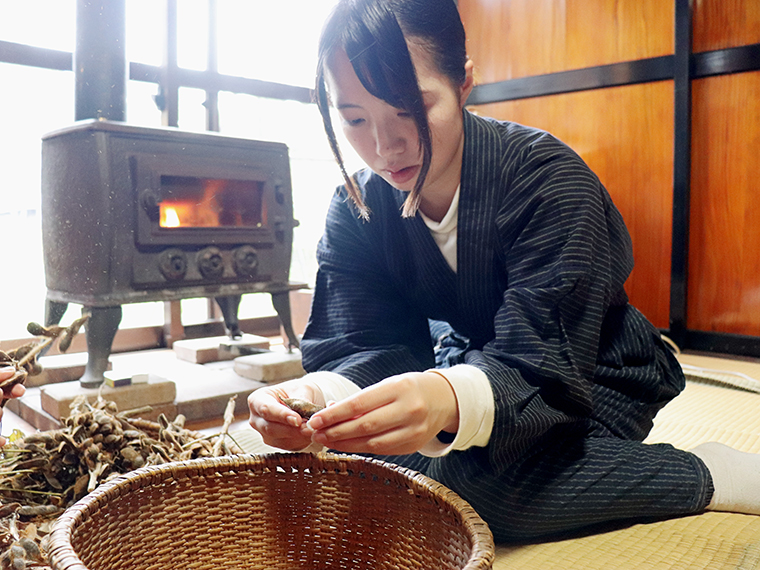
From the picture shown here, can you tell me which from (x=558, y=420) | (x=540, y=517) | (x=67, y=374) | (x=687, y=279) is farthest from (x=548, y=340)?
(x=687, y=279)

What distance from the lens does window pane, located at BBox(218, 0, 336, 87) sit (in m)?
3.09

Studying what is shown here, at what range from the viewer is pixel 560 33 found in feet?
11.0

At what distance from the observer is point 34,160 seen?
2.63m

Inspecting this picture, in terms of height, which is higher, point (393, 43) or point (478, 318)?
point (393, 43)

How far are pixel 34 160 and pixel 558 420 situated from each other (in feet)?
8.02

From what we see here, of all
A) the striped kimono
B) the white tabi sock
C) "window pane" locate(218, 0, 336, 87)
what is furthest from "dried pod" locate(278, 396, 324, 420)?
"window pane" locate(218, 0, 336, 87)

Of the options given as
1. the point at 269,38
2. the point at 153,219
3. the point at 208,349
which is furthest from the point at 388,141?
the point at 269,38

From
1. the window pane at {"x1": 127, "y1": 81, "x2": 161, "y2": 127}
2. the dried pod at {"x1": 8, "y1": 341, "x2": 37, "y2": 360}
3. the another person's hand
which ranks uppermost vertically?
the window pane at {"x1": 127, "y1": 81, "x2": 161, "y2": 127}

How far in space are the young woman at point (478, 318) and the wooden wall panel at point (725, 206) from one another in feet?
5.98

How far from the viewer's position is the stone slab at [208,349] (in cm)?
261

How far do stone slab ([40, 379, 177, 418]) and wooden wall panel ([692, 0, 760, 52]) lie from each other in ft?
8.70

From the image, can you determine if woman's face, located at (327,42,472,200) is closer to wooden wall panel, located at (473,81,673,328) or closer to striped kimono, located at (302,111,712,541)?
striped kimono, located at (302,111,712,541)

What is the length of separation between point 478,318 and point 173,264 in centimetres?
121

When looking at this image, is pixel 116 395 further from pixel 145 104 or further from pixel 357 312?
pixel 145 104
